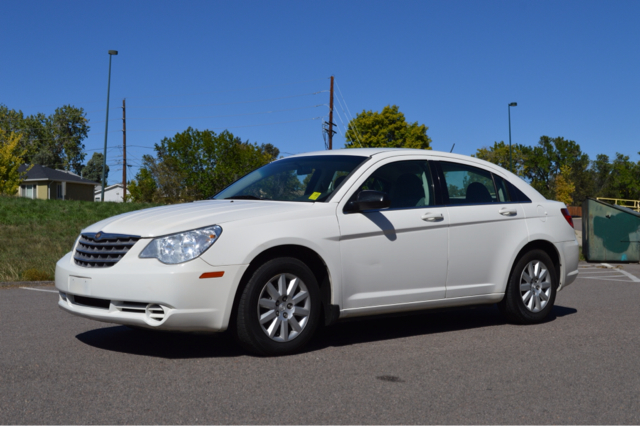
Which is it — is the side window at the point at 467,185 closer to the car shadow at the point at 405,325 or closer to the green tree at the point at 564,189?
the car shadow at the point at 405,325

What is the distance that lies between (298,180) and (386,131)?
51710 mm

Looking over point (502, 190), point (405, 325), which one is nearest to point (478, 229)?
point (502, 190)

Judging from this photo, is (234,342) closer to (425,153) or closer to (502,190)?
(425,153)

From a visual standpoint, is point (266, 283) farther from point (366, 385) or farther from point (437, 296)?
point (437, 296)

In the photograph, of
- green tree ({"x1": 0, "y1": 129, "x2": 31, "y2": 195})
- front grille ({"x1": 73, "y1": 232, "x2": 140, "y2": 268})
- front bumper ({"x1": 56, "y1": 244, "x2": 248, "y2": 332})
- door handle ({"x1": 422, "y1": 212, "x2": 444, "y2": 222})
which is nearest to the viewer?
front bumper ({"x1": 56, "y1": 244, "x2": 248, "y2": 332})

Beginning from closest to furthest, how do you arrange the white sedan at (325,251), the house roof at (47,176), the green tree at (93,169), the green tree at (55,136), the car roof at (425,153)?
the white sedan at (325,251) < the car roof at (425,153) < the house roof at (47,176) < the green tree at (55,136) < the green tree at (93,169)

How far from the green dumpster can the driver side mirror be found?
12.8 m

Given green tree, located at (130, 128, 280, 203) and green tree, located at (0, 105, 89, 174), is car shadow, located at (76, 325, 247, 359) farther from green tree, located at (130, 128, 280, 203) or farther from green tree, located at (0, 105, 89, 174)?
green tree, located at (0, 105, 89, 174)

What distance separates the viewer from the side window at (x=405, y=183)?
6.49m

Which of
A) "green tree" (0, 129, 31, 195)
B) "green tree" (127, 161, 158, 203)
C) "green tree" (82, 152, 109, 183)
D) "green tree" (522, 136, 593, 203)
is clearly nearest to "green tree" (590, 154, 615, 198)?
"green tree" (522, 136, 593, 203)

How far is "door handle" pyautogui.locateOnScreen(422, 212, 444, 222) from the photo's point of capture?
6.48 metres

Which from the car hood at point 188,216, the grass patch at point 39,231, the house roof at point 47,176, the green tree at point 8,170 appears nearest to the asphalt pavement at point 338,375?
the car hood at point 188,216

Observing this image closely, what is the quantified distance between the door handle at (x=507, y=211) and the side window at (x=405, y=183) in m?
0.88

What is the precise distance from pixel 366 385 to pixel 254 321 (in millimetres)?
1094
